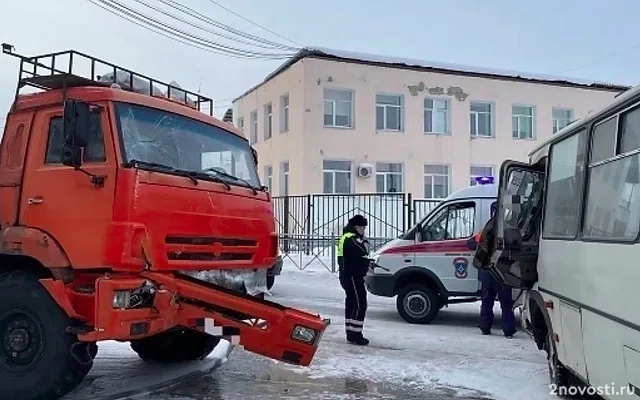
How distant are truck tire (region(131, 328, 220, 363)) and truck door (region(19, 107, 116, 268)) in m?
2.41

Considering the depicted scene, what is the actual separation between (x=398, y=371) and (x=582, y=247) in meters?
3.24

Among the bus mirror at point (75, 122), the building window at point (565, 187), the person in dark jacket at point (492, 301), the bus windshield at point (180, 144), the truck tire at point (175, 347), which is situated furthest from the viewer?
the person in dark jacket at point (492, 301)

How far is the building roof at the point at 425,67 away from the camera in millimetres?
24219

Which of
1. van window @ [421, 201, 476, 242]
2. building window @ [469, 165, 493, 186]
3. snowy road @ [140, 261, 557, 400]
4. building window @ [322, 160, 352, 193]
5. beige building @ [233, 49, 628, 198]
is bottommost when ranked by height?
snowy road @ [140, 261, 557, 400]

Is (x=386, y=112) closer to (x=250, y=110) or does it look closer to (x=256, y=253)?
(x=250, y=110)

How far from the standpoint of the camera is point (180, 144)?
6.37 metres

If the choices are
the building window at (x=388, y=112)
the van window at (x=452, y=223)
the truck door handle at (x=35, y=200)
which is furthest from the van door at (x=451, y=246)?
the building window at (x=388, y=112)

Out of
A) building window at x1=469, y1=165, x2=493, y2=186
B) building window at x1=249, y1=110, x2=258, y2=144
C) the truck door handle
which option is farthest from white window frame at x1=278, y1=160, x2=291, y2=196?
the truck door handle

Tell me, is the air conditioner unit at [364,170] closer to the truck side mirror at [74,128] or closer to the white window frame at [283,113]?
the white window frame at [283,113]

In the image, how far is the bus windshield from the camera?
594 cm

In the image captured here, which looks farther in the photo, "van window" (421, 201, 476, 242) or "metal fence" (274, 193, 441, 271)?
"metal fence" (274, 193, 441, 271)

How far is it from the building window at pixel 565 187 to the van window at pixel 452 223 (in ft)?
14.8

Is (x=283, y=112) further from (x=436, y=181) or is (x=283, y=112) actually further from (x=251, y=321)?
(x=251, y=321)

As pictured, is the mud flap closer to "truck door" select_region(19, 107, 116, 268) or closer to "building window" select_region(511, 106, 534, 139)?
"truck door" select_region(19, 107, 116, 268)
